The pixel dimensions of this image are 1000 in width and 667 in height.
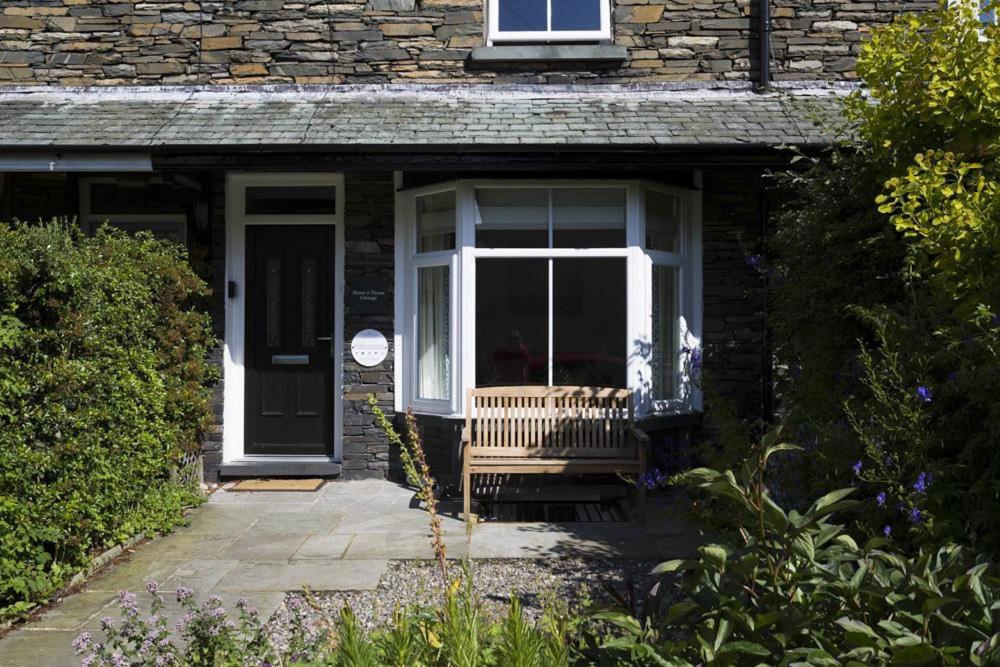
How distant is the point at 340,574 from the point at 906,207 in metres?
3.48

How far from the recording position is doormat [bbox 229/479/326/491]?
719cm

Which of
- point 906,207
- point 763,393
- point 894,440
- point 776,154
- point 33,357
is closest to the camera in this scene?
point 894,440

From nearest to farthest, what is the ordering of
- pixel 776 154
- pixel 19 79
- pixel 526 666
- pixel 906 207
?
pixel 526 666
pixel 906 207
pixel 776 154
pixel 19 79

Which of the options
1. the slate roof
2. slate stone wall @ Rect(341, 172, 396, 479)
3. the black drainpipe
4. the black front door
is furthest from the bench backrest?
the black drainpipe

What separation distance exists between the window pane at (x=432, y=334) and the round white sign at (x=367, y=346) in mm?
348

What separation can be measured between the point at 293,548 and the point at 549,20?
539 centimetres

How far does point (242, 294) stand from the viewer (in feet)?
25.1

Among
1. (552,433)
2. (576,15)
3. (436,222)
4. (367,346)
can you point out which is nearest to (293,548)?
(552,433)

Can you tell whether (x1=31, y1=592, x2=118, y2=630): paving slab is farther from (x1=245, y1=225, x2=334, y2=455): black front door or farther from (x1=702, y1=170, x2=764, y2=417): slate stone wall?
(x1=702, y1=170, x2=764, y2=417): slate stone wall

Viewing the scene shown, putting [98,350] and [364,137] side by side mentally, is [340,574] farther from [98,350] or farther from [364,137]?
[364,137]

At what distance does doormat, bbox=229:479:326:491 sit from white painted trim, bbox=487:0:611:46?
4356 mm

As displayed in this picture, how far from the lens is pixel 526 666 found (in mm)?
1894

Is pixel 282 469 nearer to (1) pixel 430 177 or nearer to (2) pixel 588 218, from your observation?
(1) pixel 430 177

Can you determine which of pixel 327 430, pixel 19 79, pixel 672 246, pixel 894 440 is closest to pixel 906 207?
pixel 894 440
